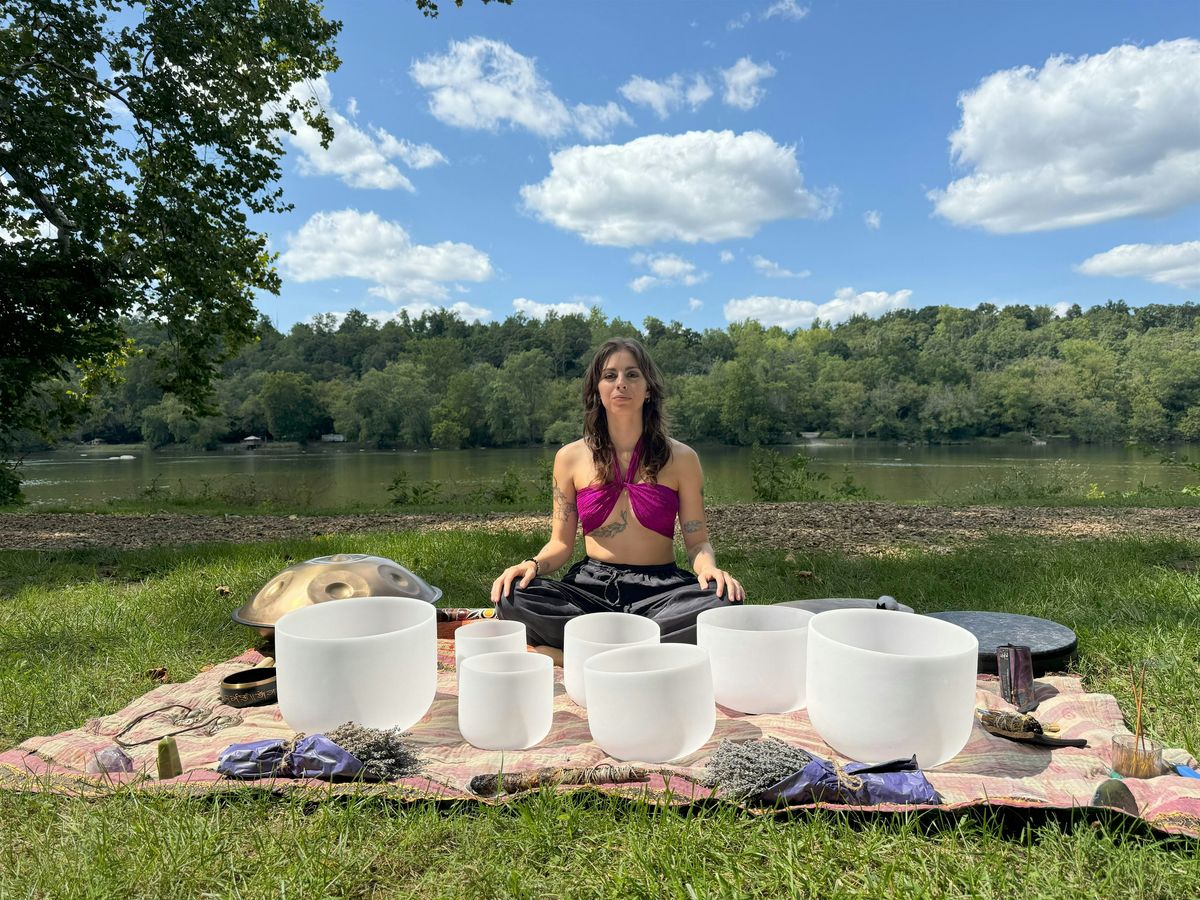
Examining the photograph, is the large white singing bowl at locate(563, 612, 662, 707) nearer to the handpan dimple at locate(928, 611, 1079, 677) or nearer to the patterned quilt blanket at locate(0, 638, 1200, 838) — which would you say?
the patterned quilt blanket at locate(0, 638, 1200, 838)

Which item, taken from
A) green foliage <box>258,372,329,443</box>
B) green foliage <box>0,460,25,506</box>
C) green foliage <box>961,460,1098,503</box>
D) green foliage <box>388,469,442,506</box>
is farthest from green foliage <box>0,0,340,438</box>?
green foliage <box>258,372,329,443</box>

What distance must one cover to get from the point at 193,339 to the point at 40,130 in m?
2.88

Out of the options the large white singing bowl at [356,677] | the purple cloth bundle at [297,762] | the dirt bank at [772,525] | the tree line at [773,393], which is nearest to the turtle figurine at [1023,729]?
the large white singing bowl at [356,677]

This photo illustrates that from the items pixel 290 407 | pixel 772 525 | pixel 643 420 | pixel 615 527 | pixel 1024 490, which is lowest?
pixel 1024 490

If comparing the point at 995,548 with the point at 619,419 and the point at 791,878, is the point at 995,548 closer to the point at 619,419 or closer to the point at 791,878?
the point at 619,419

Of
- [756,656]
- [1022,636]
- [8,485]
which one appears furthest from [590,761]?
[8,485]

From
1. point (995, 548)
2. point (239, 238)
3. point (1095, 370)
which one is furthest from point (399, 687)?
point (1095, 370)

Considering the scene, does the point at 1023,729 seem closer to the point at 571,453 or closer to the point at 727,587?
the point at 727,587

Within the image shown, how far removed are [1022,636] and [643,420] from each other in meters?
1.87

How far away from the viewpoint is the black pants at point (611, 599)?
2742 millimetres

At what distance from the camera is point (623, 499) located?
3.34 m

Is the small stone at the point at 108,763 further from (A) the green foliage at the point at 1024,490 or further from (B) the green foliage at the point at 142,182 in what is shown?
(A) the green foliage at the point at 1024,490

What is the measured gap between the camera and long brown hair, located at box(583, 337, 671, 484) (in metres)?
3.35

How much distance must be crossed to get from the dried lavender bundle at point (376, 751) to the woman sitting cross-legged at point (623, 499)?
1.02 metres
